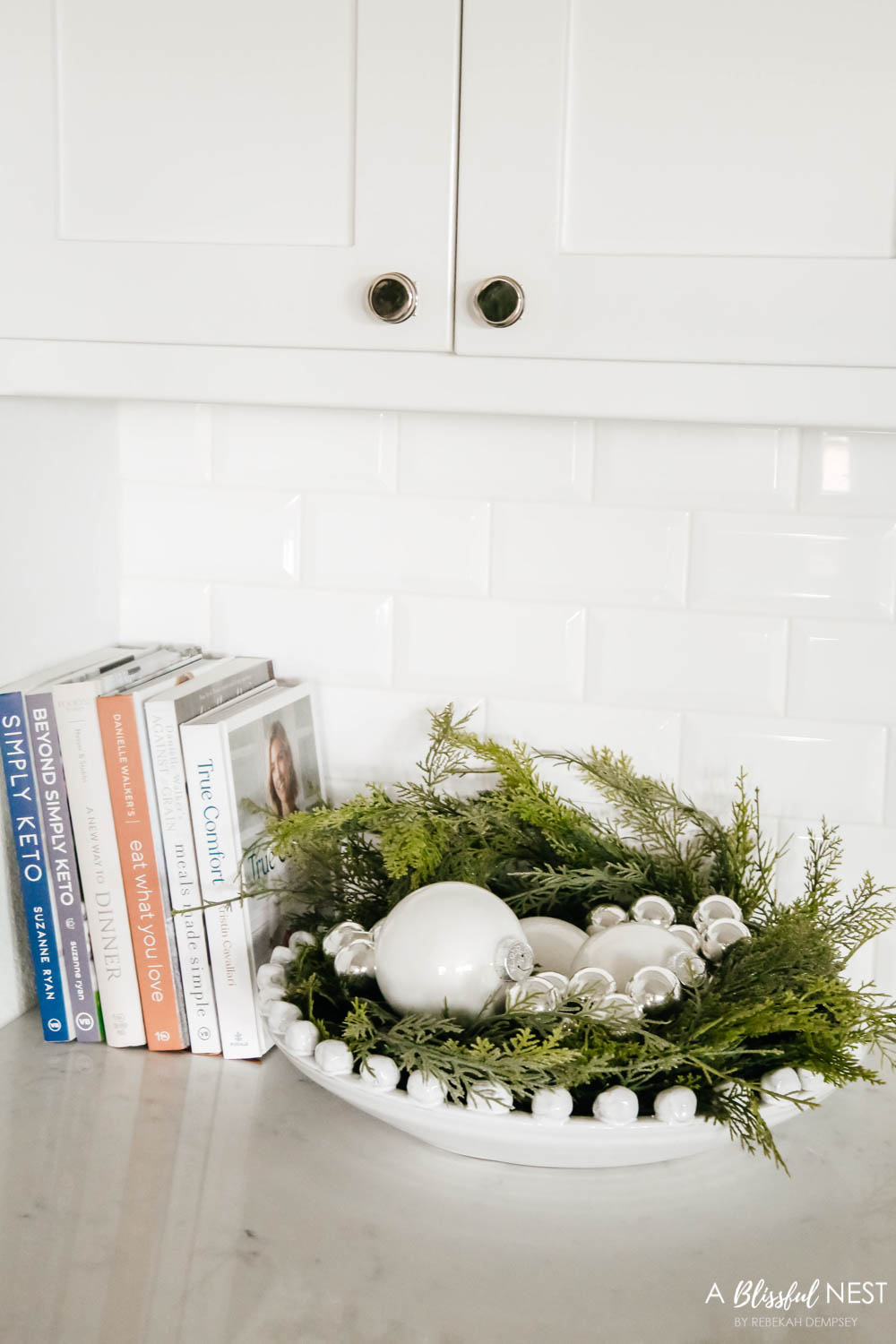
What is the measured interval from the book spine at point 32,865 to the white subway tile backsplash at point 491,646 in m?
0.36

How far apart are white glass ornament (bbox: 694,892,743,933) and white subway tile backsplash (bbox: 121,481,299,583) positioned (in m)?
0.50

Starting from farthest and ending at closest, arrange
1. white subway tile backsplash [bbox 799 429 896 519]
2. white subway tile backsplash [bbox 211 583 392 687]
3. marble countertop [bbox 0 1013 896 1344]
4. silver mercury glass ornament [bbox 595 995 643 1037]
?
1. white subway tile backsplash [bbox 211 583 392 687]
2. white subway tile backsplash [bbox 799 429 896 519]
3. silver mercury glass ornament [bbox 595 995 643 1037]
4. marble countertop [bbox 0 1013 896 1344]

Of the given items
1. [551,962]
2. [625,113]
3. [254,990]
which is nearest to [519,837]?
[551,962]

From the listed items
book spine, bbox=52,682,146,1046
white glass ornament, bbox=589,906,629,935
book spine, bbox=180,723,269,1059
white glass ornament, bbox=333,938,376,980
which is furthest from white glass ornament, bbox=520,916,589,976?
book spine, bbox=52,682,146,1046

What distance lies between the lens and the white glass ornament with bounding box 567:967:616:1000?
34.0 inches

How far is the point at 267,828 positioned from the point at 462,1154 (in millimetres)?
303

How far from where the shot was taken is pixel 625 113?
0.81 meters

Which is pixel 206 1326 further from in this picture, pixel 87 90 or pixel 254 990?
pixel 87 90

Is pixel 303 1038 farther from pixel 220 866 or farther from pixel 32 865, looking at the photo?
pixel 32 865

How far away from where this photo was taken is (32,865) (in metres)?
1.05

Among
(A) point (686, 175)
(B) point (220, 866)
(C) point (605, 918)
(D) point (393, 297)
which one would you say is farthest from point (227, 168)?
(C) point (605, 918)

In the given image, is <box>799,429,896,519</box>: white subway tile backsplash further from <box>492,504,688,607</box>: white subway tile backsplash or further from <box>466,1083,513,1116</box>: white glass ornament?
<box>466,1083,513,1116</box>: white glass ornament

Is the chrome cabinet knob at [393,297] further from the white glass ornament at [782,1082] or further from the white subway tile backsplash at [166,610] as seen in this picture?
the white glass ornament at [782,1082]

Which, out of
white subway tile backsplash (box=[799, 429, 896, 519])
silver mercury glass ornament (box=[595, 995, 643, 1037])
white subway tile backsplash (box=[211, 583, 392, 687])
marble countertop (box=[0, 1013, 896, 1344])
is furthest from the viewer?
white subway tile backsplash (box=[211, 583, 392, 687])
